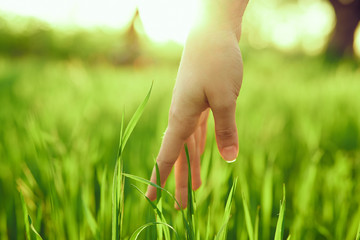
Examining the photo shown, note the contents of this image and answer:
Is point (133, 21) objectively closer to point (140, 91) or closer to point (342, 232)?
point (140, 91)

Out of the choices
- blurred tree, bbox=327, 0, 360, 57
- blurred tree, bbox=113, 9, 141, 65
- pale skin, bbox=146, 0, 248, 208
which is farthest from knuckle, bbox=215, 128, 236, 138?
blurred tree, bbox=327, 0, 360, 57

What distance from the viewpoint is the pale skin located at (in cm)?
45

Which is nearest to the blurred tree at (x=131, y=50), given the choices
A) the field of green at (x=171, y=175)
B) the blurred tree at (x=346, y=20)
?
the blurred tree at (x=346, y=20)

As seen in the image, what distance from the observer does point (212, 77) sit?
17.6 inches

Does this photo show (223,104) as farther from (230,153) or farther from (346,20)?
(346,20)

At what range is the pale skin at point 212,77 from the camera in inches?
17.7

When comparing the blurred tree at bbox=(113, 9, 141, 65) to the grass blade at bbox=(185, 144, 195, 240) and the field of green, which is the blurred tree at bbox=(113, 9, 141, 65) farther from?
the grass blade at bbox=(185, 144, 195, 240)

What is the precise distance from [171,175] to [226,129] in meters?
0.48

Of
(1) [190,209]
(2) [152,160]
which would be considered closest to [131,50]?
(2) [152,160]

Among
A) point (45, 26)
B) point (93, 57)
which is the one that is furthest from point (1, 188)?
point (45, 26)

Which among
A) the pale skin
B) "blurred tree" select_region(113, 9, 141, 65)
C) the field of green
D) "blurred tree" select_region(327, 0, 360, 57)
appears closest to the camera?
the pale skin

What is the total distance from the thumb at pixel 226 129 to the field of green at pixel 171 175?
0.04 metres

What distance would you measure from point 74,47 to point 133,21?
1.65 meters

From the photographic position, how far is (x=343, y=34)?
26.8ft
